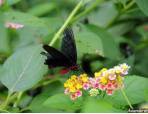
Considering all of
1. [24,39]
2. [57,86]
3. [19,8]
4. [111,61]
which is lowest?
[57,86]

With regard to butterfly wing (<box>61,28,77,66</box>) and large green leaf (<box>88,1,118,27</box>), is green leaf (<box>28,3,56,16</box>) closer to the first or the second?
large green leaf (<box>88,1,118,27</box>)

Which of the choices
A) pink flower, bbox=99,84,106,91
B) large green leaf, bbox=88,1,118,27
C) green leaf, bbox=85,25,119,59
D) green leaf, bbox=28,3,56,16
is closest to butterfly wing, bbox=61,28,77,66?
pink flower, bbox=99,84,106,91

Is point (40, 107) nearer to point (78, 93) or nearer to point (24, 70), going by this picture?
point (24, 70)

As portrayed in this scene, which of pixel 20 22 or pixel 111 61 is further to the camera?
pixel 111 61

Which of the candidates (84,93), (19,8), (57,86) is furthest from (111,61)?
(19,8)

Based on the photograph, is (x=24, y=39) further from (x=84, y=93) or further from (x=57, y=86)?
(x=84, y=93)

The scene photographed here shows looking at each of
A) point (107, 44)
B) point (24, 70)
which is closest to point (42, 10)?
point (107, 44)
